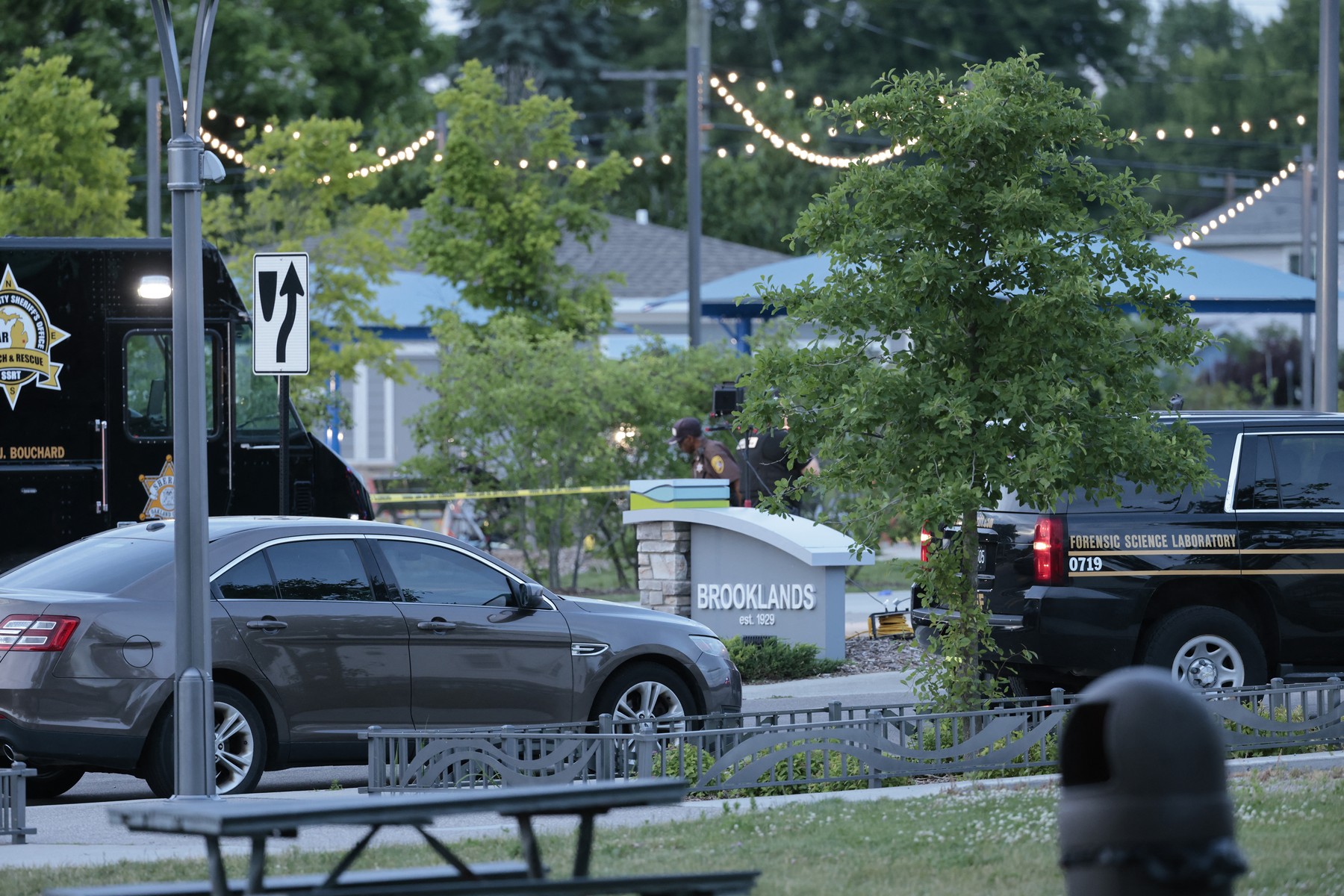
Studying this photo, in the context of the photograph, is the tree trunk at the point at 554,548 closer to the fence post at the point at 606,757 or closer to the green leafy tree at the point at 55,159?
the green leafy tree at the point at 55,159

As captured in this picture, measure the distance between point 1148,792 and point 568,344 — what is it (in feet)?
55.7

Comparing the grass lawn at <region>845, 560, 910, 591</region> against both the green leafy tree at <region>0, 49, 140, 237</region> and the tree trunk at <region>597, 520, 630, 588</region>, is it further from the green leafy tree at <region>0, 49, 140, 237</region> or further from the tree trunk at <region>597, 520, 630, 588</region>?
the green leafy tree at <region>0, 49, 140, 237</region>

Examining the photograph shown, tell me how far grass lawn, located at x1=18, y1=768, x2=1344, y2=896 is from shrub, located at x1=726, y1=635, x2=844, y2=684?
611 centimetres

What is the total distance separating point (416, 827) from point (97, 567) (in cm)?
517

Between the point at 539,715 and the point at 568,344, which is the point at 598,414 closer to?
the point at 568,344

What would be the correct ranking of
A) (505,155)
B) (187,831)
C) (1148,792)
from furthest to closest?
1. (505,155)
2. (187,831)
3. (1148,792)

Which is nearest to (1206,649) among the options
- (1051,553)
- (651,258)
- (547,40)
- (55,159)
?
(1051,553)

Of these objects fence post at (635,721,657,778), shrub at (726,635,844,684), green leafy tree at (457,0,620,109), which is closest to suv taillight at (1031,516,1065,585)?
fence post at (635,721,657,778)

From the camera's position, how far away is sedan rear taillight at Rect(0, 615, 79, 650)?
962 centimetres

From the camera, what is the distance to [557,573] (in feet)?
68.9

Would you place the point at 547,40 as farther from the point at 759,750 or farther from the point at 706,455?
the point at 759,750

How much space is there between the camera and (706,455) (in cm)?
1825

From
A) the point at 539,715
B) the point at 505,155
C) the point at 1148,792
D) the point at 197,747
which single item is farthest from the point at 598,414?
the point at 1148,792

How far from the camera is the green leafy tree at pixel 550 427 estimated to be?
20375mm
